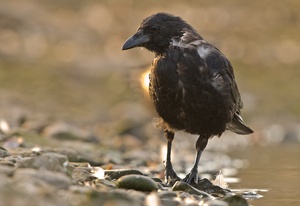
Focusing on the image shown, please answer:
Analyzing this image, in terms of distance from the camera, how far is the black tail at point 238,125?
918 centimetres

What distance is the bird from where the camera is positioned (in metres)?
7.92

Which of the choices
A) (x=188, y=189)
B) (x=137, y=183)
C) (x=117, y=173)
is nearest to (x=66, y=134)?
(x=117, y=173)

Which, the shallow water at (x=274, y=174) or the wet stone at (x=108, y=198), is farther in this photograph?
the shallow water at (x=274, y=174)

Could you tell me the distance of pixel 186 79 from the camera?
787 cm

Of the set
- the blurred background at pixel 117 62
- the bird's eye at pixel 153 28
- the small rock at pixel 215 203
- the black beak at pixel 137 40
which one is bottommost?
the small rock at pixel 215 203

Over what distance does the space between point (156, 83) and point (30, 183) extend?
277 centimetres

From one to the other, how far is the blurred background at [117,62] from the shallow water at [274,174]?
14 cm

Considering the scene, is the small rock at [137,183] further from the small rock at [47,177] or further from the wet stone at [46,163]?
the small rock at [47,177]

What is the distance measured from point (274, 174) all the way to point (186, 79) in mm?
2881

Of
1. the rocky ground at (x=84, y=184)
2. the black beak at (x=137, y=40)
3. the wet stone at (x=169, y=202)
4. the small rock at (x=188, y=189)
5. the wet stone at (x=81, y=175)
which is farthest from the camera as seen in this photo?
the black beak at (x=137, y=40)

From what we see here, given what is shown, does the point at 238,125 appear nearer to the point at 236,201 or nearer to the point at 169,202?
the point at 236,201

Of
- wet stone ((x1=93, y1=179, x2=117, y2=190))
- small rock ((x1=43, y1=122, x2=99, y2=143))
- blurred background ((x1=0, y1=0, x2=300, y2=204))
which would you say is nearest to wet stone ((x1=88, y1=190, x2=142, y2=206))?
wet stone ((x1=93, y1=179, x2=117, y2=190))

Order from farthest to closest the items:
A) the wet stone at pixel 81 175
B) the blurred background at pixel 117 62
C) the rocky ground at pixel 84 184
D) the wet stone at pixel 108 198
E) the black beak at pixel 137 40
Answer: the blurred background at pixel 117 62, the black beak at pixel 137 40, the wet stone at pixel 81 175, the wet stone at pixel 108 198, the rocky ground at pixel 84 184

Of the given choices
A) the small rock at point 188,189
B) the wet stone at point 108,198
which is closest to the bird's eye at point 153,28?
the small rock at point 188,189
